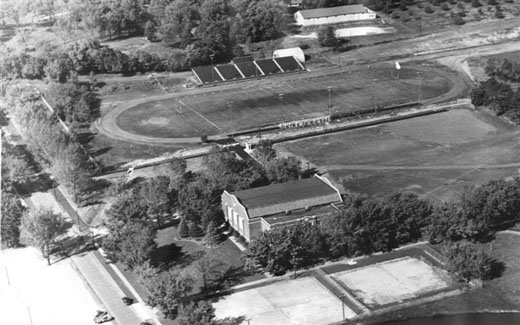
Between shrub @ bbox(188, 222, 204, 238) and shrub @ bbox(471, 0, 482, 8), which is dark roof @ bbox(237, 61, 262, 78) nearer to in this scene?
shrub @ bbox(471, 0, 482, 8)

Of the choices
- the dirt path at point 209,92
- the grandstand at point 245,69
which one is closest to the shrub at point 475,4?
the dirt path at point 209,92

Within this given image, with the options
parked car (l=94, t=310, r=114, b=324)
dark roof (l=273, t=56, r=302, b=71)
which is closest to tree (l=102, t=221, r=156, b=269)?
parked car (l=94, t=310, r=114, b=324)

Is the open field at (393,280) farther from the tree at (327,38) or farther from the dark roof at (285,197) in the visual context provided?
the tree at (327,38)

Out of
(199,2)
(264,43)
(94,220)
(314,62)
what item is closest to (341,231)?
(94,220)

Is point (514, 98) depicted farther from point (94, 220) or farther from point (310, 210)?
point (94, 220)

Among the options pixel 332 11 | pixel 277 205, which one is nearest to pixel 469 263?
pixel 277 205

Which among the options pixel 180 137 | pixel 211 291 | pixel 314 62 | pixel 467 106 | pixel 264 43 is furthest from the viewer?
pixel 264 43
